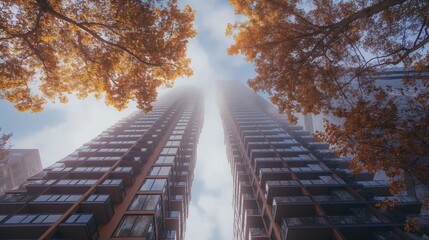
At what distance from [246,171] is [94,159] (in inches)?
1104

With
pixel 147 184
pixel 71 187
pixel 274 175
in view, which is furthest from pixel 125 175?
pixel 274 175

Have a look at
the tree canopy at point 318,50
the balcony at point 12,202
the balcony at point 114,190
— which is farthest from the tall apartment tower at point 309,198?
the balcony at point 12,202

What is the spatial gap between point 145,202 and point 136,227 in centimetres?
391

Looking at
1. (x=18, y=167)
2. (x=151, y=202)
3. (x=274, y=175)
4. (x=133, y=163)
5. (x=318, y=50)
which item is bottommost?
(x=18, y=167)

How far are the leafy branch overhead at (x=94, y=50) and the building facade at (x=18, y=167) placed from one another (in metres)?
58.1

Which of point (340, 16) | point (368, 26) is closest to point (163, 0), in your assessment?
point (340, 16)

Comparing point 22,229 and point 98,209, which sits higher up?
point 22,229

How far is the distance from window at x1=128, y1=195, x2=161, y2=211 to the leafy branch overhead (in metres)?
13.3

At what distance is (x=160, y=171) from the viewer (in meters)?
30.1

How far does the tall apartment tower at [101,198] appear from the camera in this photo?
17.0 m

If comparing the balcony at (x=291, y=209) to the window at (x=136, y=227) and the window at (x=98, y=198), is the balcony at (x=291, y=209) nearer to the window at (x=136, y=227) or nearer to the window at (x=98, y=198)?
the window at (x=136, y=227)

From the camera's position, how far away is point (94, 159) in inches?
1204

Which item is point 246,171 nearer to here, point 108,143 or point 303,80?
point 108,143

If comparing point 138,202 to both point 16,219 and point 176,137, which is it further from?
point 176,137
